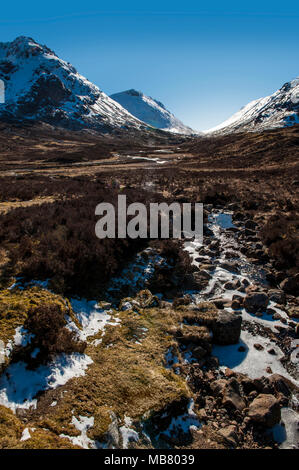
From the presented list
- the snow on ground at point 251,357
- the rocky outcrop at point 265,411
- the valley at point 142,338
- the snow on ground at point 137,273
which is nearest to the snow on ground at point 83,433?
the valley at point 142,338

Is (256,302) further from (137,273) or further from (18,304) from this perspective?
(18,304)

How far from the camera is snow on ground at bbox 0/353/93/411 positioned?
168 inches

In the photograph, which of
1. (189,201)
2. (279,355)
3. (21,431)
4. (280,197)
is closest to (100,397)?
(21,431)

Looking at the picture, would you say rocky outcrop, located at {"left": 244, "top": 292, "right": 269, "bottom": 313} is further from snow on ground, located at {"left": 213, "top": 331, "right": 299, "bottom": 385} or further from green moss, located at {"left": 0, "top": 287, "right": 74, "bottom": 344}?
green moss, located at {"left": 0, "top": 287, "right": 74, "bottom": 344}

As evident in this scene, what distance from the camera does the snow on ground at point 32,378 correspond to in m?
4.27

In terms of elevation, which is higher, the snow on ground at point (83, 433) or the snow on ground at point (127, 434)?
the snow on ground at point (83, 433)

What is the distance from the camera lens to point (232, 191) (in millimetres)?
25234

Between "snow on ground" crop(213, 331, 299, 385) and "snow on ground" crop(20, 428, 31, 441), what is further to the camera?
"snow on ground" crop(213, 331, 299, 385)

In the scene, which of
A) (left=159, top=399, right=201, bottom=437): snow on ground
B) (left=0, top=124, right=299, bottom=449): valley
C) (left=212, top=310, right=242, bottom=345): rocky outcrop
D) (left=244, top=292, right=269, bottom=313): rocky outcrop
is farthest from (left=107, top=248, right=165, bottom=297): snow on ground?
(left=159, top=399, right=201, bottom=437): snow on ground

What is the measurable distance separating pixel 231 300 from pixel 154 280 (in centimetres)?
304

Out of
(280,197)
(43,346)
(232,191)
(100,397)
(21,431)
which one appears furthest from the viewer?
(232,191)

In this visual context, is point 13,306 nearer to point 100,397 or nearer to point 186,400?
point 100,397

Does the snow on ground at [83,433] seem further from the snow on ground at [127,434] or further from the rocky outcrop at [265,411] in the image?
the rocky outcrop at [265,411]

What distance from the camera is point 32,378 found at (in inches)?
185
